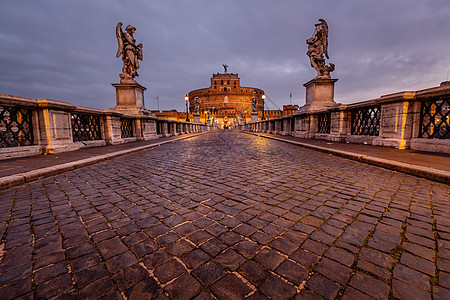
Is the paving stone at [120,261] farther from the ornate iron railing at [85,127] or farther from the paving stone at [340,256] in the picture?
the ornate iron railing at [85,127]

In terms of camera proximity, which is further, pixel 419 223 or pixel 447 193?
pixel 447 193

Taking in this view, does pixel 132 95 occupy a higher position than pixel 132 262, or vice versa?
pixel 132 95

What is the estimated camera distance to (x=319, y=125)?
472 inches

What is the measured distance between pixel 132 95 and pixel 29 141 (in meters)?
7.19

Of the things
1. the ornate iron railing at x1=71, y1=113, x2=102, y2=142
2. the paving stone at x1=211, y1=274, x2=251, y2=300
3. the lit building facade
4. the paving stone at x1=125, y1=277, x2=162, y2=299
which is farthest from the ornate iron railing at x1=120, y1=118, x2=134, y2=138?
the lit building facade

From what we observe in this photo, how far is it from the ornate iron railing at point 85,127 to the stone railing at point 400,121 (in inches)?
455

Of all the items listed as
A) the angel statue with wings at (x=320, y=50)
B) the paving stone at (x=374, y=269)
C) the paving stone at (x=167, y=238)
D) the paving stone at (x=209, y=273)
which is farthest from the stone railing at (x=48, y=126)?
the angel statue with wings at (x=320, y=50)

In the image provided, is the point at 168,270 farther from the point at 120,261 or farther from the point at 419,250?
the point at 419,250

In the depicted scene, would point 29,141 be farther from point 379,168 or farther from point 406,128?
point 406,128

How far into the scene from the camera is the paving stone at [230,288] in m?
1.23

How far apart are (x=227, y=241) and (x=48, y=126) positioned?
7.62 meters

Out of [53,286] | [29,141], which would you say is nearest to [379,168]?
[53,286]

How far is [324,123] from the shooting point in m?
11.5

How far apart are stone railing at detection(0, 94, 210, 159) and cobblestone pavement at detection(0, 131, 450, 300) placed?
13.0ft
